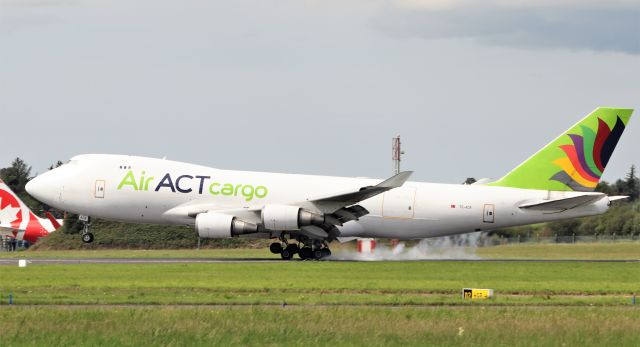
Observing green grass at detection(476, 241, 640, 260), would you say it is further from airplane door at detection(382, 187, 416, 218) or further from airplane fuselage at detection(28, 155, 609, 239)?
airplane door at detection(382, 187, 416, 218)

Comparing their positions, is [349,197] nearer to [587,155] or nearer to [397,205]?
[397,205]

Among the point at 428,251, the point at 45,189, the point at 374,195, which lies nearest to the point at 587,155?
the point at 428,251

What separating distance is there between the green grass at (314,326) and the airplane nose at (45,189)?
90.7 ft

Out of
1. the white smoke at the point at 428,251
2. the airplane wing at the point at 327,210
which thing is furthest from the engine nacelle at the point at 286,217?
the white smoke at the point at 428,251

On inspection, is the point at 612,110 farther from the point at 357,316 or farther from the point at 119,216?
the point at 357,316

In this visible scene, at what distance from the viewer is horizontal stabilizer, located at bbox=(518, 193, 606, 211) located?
154 ft

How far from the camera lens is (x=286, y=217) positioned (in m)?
46.5

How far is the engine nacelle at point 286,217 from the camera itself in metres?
46.5

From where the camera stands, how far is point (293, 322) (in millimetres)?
21547

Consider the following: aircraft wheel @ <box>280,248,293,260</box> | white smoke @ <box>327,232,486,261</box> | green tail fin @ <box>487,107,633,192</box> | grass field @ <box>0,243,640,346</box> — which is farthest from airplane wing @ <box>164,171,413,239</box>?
green tail fin @ <box>487,107,633,192</box>

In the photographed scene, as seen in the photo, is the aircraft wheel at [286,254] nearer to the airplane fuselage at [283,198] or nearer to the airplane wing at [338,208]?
the airplane wing at [338,208]

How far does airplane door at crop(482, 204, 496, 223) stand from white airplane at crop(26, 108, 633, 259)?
4cm

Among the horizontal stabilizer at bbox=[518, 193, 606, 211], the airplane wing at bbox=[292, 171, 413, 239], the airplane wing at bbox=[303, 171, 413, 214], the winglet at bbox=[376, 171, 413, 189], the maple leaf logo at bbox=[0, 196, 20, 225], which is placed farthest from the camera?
the maple leaf logo at bbox=[0, 196, 20, 225]

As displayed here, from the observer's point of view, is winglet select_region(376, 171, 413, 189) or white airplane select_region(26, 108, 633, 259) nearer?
winglet select_region(376, 171, 413, 189)
